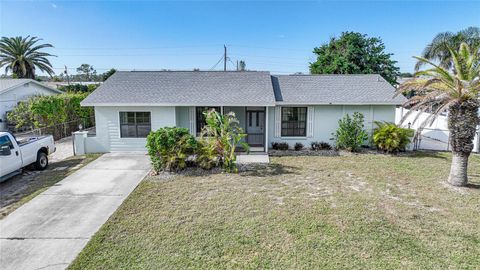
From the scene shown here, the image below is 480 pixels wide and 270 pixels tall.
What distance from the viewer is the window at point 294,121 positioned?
1443 centimetres

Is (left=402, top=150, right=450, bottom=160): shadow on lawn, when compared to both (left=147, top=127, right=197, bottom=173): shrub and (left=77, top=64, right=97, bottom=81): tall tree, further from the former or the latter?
(left=77, top=64, right=97, bottom=81): tall tree

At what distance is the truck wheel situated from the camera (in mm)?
11109

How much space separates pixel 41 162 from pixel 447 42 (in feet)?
112

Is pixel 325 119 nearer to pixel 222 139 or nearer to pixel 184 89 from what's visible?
pixel 222 139

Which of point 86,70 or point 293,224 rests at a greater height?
point 86,70

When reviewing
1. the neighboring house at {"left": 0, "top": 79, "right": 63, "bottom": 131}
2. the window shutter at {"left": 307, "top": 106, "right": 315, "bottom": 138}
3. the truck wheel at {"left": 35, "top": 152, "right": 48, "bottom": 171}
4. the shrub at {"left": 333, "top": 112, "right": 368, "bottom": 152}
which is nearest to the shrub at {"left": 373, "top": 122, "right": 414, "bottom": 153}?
the shrub at {"left": 333, "top": 112, "right": 368, "bottom": 152}

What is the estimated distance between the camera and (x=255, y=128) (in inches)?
607

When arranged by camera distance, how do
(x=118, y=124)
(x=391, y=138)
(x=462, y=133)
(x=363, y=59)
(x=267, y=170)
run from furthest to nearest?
(x=363, y=59) < (x=118, y=124) < (x=391, y=138) < (x=267, y=170) < (x=462, y=133)

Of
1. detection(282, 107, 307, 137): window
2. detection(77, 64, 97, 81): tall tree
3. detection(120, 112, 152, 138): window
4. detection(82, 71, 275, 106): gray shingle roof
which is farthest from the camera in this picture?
detection(77, 64, 97, 81): tall tree

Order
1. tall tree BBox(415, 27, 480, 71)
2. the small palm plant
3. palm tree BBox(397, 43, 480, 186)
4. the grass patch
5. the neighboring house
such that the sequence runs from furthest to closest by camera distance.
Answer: tall tree BBox(415, 27, 480, 71), the neighboring house, the small palm plant, palm tree BBox(397, 43, 480, 186), the grass patch

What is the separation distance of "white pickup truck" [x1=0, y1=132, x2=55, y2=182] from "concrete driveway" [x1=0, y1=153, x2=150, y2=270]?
1714 mm

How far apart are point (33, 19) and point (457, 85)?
18287mm

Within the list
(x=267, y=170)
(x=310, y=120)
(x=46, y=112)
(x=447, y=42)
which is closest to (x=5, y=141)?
(x=46, y=112)

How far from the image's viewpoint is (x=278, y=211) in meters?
7.23
